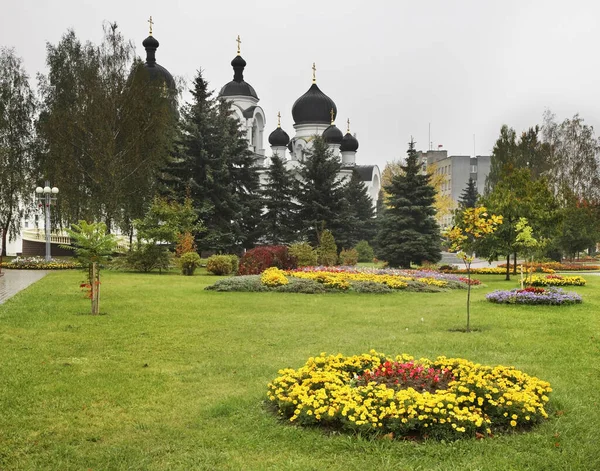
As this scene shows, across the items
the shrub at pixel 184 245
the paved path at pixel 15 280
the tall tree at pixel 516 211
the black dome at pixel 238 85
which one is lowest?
the paved path at pixel 15 280

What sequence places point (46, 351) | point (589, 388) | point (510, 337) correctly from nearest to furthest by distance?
point (589, 388)
point (46, 351)
point (510, 337)

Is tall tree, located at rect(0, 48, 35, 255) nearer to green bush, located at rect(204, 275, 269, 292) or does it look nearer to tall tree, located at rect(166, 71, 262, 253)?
tall tree, located at rect(166, 71, 262, 253)

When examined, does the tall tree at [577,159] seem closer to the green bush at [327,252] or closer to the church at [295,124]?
the church at [295,124]

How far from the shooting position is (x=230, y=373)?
7215mm

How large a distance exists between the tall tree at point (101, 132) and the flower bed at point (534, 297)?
1988 cm

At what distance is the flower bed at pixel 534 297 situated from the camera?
13930 mm

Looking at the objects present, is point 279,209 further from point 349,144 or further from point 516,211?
point 349,144

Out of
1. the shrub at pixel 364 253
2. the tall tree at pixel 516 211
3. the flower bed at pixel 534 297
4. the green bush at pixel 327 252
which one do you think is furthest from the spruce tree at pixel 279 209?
the flower bed at pixel 534 297

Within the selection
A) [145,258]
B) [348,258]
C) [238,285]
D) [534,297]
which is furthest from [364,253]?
[534,297]

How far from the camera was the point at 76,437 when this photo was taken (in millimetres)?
5102

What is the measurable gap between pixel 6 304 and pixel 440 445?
10.7 m

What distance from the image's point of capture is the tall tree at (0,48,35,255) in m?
32.0

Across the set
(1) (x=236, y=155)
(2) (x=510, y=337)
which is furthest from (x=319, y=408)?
(1) (x=236, y=155)

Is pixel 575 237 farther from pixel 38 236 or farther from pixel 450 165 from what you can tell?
pixel 450 165
